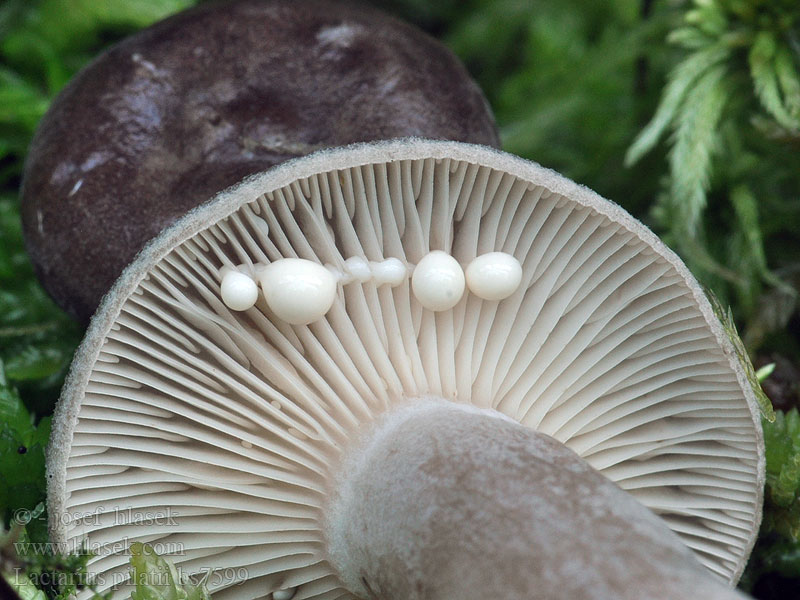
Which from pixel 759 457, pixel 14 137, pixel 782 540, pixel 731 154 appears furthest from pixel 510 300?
pixel 14 137

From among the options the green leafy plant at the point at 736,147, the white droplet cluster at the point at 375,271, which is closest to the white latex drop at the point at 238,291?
the white droplet cluster at the point at 375,271

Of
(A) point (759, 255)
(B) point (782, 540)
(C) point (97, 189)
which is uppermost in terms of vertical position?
(C) point (97, 189)

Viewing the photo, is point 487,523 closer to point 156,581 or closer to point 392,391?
point 392,391

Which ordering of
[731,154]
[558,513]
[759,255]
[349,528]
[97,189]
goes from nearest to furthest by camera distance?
[558,513]
[349,528]
[97,189]
[759,255]
[731,154]

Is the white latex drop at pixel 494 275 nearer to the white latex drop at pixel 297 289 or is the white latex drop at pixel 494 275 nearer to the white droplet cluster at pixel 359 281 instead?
the white droplet cluster at pixel 359 281

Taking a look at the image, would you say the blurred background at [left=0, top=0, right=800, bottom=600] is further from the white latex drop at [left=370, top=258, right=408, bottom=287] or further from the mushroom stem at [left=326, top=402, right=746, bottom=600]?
the white latex drop at [left=370, top=258, right=408, bottom=287]

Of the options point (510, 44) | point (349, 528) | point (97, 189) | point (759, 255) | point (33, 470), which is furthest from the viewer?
point (510, 44)

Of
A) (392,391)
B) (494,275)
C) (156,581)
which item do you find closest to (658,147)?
(494,275)

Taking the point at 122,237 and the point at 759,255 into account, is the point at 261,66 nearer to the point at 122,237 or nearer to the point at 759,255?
the point at 122,237
